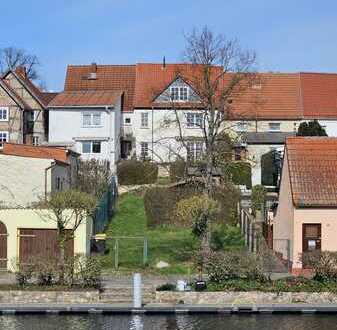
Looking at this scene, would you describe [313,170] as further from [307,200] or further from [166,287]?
[166,287]

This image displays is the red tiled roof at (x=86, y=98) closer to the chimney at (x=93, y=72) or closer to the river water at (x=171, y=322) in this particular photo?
the chimney at (x=93, y=72)

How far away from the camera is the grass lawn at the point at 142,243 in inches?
1469

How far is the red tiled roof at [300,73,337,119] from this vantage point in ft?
239

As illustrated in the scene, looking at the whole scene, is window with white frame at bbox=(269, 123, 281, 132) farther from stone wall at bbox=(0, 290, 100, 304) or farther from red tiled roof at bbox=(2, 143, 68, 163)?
stone wall at bbox=(0, 290, 100, 304)

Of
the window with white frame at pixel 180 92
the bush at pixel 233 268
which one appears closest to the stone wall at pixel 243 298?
the bush at pixel 233 268

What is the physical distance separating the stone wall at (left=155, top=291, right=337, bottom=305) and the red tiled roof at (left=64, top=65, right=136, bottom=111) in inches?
1816

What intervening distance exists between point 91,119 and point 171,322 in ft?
149

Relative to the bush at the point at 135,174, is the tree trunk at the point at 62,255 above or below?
below

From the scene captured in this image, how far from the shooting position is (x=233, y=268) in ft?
100

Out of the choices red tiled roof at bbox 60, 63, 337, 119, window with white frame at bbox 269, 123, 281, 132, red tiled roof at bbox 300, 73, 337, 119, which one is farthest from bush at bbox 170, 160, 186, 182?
red tiled roof at bbox 300, 73, 337, 119

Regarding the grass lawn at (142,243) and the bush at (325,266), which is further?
the grass lawn at (142,243)

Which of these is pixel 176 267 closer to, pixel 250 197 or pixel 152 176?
pixel 250 197

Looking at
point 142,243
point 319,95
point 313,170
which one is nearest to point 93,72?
point 319,95

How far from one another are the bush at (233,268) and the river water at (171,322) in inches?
114
